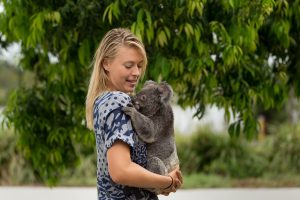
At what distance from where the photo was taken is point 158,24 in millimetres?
5301

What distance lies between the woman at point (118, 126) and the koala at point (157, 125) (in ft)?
0.11

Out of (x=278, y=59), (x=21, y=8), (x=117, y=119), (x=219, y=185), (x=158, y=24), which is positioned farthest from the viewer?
(x=219, y=185)

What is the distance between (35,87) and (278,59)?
212 cm

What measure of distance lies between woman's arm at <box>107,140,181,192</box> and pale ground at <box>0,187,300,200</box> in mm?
9998

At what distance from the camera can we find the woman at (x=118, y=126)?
9.00 feet

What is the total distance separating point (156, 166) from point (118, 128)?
0.23m

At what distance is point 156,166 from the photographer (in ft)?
9.41

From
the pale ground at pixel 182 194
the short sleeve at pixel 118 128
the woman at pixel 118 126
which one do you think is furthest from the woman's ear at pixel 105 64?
the pale ground at pixel 182 194

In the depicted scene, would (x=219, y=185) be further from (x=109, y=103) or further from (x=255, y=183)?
(x=109, y=103)

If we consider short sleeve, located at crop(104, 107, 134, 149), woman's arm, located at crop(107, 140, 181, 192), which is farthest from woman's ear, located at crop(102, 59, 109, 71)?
woman's arm, located at crop(107, 140, 181, 192)

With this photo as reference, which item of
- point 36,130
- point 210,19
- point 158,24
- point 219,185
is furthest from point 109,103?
point 219,185

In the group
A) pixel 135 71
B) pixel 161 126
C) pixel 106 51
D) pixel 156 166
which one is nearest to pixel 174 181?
pixel 156 166

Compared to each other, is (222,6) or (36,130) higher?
(222,6)

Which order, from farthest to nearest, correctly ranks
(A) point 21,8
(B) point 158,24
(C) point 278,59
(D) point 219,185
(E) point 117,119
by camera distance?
(D) point 219,185
(C) point 278,59
(A) point 21,8
(B) point 158,24
(E) point 117,119
